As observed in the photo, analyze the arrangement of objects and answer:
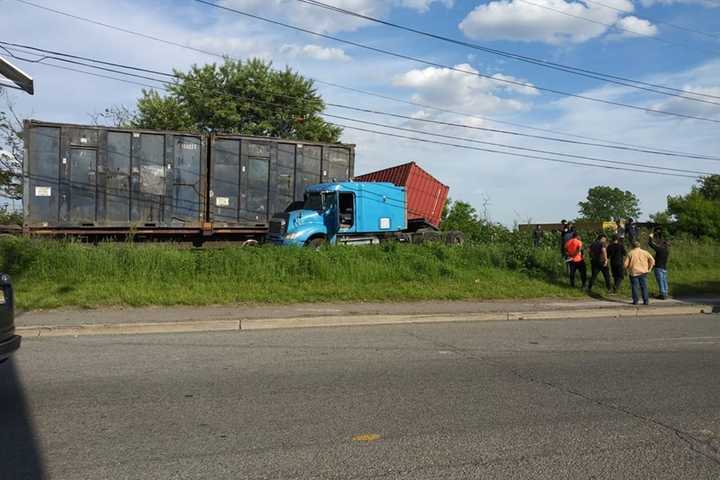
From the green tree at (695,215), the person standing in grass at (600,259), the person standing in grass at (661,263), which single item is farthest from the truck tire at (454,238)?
the green tree at (695,215)

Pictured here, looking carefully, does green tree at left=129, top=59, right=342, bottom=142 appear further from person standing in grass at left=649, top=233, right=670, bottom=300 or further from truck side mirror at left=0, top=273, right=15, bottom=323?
truck side mirror at left=0, top=273, right=15, bottom=323

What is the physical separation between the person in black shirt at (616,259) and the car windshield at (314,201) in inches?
330

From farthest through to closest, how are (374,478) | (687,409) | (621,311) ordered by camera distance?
(621,311) → (687,409) → (374,478)

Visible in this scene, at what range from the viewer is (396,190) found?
21031mm

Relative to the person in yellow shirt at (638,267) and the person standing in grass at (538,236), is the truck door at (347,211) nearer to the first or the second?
the person standing in grass at (538,236)

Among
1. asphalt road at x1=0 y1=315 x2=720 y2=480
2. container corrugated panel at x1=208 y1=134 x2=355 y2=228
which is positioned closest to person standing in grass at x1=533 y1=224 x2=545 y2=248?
container corrugated panel at x1=208 y1=134 x2=355 y2=228

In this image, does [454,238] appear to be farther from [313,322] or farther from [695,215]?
[695,215]

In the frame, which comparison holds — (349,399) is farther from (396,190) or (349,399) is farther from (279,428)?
(396,190)

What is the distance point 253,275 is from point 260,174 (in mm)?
7049

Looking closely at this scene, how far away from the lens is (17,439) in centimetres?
488

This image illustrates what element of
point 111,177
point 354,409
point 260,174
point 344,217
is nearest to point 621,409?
point 354,409

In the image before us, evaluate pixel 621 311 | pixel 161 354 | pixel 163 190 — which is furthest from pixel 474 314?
pixel 163 190

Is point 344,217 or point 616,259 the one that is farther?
point 344,217

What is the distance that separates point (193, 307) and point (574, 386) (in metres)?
7.70
